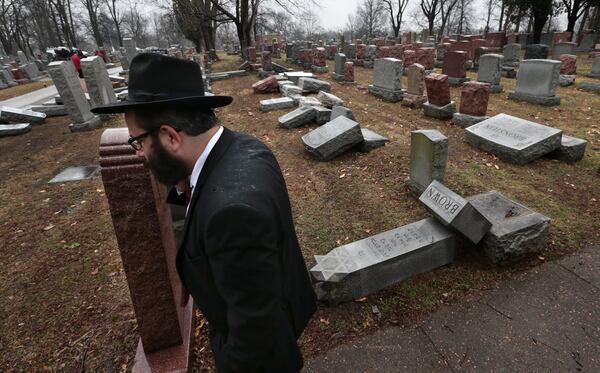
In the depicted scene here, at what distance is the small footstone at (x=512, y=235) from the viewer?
3418 mm

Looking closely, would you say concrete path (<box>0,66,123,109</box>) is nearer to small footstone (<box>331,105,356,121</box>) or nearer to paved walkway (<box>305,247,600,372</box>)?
small footstone (<box>331,105,356,121</box>)

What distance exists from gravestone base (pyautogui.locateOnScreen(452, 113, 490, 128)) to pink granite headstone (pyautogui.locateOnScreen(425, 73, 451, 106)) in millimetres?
651

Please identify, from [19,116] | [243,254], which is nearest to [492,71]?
[243,254]

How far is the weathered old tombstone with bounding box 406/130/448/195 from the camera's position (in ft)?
15.5

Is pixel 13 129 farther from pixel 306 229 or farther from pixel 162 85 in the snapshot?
pixel 162 85

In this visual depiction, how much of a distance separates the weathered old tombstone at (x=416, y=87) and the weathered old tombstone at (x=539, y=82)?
9.19 feet

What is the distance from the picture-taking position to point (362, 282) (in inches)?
129

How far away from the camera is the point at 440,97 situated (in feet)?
28.4

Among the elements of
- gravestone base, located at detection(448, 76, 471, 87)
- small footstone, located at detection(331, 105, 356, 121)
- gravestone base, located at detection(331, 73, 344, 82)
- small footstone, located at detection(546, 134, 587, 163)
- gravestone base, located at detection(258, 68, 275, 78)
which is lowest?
small footstone, located at detection(546, 134, 587, 163)

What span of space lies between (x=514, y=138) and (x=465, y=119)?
209 centimetres

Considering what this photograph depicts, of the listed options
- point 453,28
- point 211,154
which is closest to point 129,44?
point 211,154

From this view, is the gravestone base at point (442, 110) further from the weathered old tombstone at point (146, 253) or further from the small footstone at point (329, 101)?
the weathered old tombstone at point (146, 253)

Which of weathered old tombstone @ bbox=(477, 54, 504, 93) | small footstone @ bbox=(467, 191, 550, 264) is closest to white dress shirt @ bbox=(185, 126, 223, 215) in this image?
small footstone @ bbox=(467, 191, 550, 264)

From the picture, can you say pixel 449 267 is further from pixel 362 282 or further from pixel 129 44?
pixel 129 44
